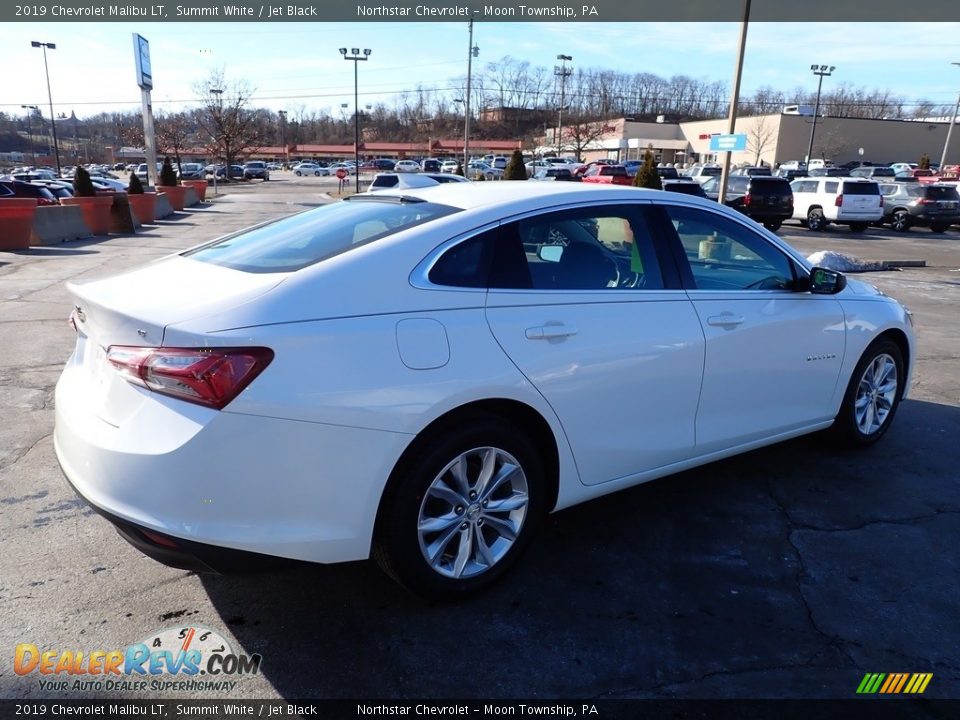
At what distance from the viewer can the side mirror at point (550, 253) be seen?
10.3 ft

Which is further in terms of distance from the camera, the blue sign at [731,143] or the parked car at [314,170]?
the parked car at [314,170]

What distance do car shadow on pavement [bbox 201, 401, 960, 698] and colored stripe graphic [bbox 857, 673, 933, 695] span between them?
43mm

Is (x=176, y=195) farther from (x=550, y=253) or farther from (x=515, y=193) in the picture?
(x=550, y=253)

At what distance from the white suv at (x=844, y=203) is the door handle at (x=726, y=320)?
916 inches

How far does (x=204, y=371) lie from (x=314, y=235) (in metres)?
1.07

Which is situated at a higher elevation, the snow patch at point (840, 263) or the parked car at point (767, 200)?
the parked car at point (767, 200)

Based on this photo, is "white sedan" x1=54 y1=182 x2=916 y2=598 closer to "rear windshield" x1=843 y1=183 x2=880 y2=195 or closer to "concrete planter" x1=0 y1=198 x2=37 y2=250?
"concrete planter" x1=0 y1=198 x2=37 y2=250

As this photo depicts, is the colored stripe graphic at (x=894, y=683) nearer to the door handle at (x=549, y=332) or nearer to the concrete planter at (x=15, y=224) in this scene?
the door handle at (x=549, y=332)

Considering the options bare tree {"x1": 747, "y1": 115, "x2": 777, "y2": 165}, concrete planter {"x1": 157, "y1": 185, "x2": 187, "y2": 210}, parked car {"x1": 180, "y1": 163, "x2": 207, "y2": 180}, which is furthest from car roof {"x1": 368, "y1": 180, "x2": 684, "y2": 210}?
bare tree {"x1": 747, "y1": 115, "x2": 777, "y2": 165}

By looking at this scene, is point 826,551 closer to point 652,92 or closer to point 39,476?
point 39,476

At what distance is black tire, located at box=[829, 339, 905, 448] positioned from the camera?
4473 millimetres

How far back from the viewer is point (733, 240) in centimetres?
396

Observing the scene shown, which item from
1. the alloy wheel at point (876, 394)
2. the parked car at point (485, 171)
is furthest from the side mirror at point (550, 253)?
→ the parked car at point (485, 171)

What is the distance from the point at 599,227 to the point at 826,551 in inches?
77.1
